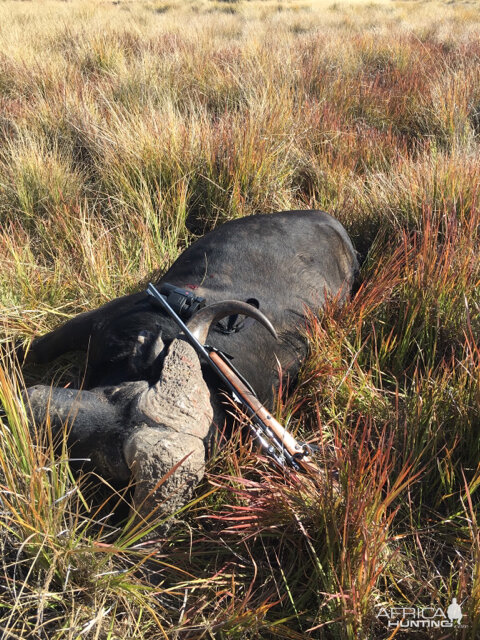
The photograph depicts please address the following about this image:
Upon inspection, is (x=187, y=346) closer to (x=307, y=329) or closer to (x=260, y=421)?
(x=260, y=421)

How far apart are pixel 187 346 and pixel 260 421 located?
0.39 metres

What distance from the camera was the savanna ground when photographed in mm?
Result: 1659

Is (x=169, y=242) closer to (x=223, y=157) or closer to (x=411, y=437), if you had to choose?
(x=223, y=157)

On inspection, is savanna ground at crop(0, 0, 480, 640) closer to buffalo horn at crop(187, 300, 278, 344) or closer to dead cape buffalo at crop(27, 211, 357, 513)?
dead cape buffalo at crop(27, 211, 357, 513)

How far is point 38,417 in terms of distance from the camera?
1.88 meters

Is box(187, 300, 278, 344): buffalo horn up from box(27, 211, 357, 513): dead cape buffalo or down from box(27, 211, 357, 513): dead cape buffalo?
up

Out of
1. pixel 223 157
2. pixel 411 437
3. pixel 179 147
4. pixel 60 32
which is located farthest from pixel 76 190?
pixel 60 32

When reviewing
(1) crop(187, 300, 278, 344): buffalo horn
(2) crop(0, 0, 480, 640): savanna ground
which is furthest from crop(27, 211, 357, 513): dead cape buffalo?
(2) crop(0, 0, 480, 640): savanna ground

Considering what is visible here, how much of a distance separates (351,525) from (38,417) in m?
1.11

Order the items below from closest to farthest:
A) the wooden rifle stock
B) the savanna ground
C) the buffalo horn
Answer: the savanna ground → the wooden rifle stock → the buffalo horn

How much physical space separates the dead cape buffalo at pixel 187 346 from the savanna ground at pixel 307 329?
139mm

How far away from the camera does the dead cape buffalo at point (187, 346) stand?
1742mm

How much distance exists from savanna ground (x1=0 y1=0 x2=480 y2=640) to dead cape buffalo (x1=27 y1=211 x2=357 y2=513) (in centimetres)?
14

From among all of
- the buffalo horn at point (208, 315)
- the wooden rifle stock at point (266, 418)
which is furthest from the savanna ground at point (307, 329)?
the buffalo horn at point (208, 315)
